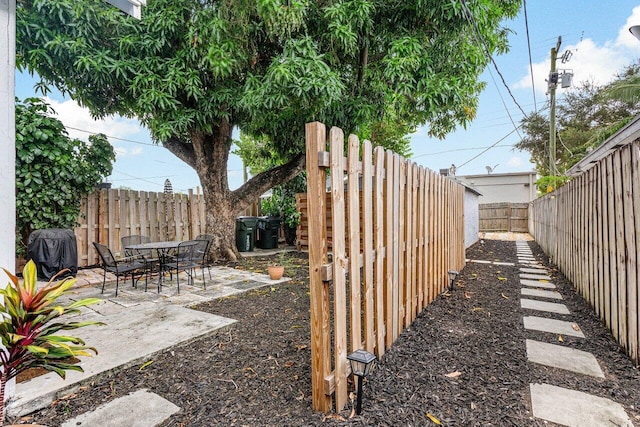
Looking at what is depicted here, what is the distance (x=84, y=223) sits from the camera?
6.28m

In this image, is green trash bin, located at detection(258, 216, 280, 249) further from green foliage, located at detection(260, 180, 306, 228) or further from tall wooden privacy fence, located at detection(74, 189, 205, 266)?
tall wooden privacy fence, located at detection(74, 189, 205, 266)

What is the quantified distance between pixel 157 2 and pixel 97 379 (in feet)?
18.3


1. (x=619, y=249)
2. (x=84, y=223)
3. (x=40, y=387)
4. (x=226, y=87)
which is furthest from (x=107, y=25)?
(x=619, y=249)

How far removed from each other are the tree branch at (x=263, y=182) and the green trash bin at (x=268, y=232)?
2.15 meters

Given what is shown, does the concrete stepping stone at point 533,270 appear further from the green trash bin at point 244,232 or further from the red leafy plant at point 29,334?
the red leafy plant at point 29,334

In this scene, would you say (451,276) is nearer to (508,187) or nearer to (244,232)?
(244,232)

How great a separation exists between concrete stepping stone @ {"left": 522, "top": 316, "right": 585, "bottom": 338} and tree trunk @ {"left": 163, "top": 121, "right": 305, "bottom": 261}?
5461 mm

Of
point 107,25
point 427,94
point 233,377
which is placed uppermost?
point 107,25

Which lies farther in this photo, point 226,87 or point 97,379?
point 226,87

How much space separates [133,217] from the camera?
7.07 m

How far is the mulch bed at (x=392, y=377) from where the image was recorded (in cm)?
181

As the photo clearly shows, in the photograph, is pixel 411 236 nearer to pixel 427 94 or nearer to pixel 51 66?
pixel 427 94

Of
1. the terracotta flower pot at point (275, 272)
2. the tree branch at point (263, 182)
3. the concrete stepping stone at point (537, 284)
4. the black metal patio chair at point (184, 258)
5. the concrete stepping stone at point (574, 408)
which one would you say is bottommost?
the concrete stepping stone at point (574, 408)

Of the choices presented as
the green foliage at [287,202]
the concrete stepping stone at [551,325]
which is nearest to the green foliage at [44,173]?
the green foliage at [287,202]
